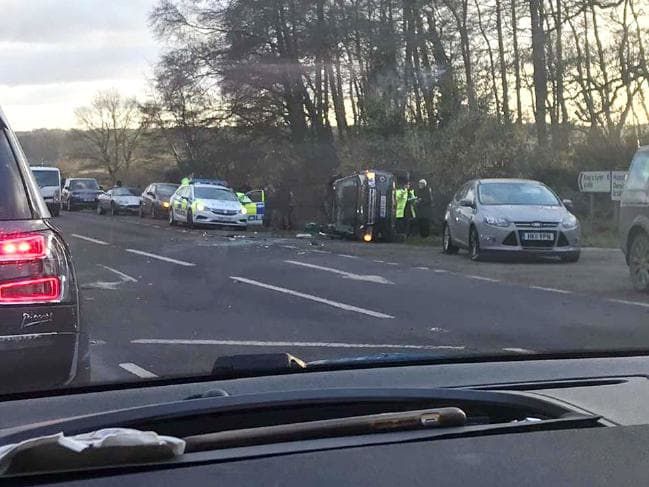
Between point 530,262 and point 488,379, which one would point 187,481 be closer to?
point 488,379

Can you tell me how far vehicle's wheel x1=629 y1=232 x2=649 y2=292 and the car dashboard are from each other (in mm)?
7856

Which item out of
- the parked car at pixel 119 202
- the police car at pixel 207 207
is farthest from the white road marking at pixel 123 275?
the parked car at pixel 119 202

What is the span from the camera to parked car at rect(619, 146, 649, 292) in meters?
11.2

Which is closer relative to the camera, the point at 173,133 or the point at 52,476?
the point at 52,476

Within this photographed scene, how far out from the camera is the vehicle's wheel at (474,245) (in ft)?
51.5

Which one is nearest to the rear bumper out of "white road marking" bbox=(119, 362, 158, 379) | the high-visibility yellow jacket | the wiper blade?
the wiper blade

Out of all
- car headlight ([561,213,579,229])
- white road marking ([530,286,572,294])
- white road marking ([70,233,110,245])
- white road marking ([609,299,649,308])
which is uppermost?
car headlight ([561,213,579,229])

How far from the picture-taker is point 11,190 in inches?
161

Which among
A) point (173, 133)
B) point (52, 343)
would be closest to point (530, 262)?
point (52, 343)

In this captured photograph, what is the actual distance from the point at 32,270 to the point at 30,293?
101 mm

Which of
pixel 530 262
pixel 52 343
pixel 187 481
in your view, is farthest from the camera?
pixel 530 262

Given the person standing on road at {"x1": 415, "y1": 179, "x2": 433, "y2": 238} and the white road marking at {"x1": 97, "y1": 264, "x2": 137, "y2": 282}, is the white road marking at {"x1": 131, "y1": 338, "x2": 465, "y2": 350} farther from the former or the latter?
the person standing on road at {"x1": 415, "y1": 179, "x2": 433, "y2": 238}

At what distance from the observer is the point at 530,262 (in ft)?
51.1

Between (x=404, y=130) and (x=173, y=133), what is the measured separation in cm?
1458
